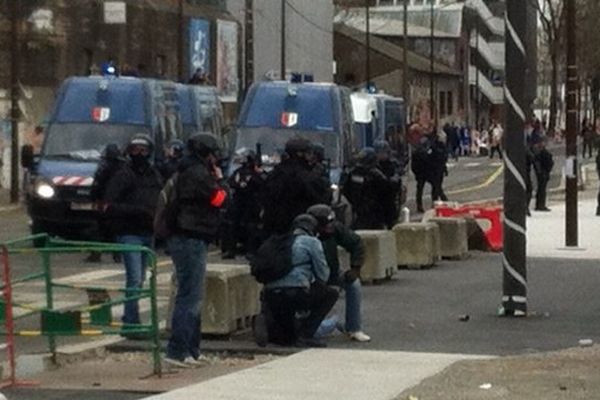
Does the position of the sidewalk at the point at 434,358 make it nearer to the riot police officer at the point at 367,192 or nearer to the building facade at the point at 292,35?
the riot police officer at the point at 367,192

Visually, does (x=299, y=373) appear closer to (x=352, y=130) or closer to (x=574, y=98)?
(x=574, y=98)

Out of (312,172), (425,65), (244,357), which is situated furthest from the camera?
(425,65)

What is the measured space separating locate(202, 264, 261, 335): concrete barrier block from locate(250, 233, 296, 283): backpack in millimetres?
747

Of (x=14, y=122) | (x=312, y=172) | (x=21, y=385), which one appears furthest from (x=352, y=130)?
(x=21, y=385)

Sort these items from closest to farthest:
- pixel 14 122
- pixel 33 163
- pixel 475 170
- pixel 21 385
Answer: pixel 21 385
pixel 33 163
pixel 14 122
pixel 475 170

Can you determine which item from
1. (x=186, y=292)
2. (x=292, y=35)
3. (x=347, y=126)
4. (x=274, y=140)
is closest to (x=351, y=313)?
(x=186, y=292)

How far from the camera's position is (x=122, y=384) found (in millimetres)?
14289

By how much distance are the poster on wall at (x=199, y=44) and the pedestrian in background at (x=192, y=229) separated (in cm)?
4806

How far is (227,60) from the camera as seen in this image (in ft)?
225

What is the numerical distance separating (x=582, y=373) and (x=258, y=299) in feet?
13.6

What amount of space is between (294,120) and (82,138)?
12.7 ft

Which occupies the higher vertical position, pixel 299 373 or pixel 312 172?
pixel 312 172

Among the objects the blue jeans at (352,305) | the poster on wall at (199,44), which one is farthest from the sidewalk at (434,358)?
the poster on wall at (199,44)

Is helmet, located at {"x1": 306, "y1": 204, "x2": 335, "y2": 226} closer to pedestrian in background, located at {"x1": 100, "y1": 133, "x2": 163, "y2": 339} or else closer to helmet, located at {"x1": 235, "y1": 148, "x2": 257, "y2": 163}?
pedestrian in background, located at {"x1": 100, "y1": 133, "x2": 163, "y2": 339}
